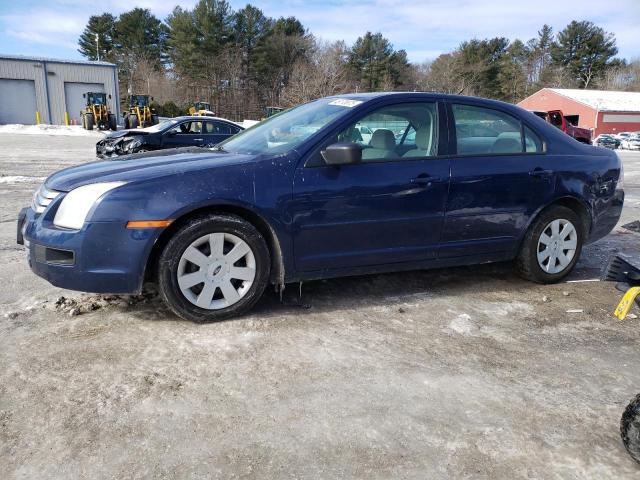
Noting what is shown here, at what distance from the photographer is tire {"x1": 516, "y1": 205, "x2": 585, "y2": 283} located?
4547 millimetres

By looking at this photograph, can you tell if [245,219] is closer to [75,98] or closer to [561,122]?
[561,122]

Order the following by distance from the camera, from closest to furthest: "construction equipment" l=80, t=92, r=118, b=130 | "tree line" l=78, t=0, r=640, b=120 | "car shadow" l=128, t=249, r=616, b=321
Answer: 1. "car shadow" l=128, t=249, r=616, b=321
2. "construction equipment" l=80, t=92, r=118, b=130
3. "tree line" l=78, t=0, r=640, b=120

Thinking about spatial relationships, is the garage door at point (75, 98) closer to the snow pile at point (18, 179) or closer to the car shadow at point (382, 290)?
the snow pile at point (18, 179)

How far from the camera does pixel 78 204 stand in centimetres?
331

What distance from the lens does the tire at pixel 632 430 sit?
222 cm

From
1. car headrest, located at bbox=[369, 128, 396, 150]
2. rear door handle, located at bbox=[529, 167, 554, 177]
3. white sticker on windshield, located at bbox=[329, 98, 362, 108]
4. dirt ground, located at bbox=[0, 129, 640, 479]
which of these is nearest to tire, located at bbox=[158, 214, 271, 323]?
dirt ground, located at bbox=[0, 129, 640, 479]

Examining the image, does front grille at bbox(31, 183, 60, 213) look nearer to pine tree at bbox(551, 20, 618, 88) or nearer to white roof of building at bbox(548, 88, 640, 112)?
white roof of building at bbox(548, 88, 640, 112)

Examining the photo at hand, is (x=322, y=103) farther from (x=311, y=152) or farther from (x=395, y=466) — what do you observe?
(x=395, y=466)

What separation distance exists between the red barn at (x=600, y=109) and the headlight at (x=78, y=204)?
2077 inches

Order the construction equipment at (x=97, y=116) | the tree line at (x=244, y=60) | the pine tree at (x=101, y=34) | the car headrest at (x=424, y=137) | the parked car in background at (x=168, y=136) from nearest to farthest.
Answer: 1. the car headrest at (x=424, y=137)
2. the parked car in background at (x=168, y=136)
3. the construction equipment at (x=97, y=116)
4. the tree line at (x=244, y=60)
5. the pine tree at (x=101, y=34)

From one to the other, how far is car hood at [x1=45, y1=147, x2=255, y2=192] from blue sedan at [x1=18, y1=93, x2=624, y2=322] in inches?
0.6

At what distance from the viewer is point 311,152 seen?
369cm

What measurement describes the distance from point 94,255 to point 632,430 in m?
2.93


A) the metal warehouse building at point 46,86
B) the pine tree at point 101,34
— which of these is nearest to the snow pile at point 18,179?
the metal warehouse building at point 46,86
